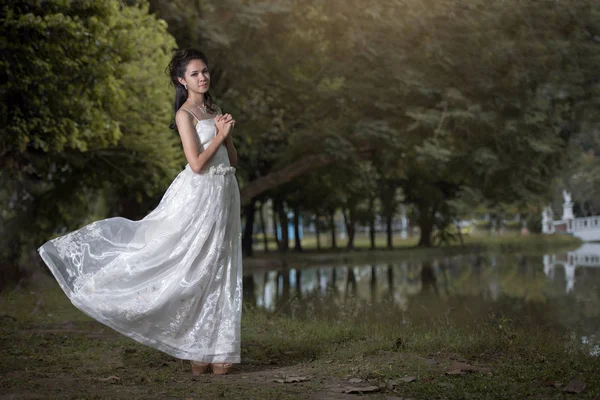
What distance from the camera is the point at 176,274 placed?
24.7ft

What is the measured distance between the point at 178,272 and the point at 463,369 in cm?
246

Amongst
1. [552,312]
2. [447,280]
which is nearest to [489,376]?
[552,312]

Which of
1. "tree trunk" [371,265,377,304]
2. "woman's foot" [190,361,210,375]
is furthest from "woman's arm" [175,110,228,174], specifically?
"tree trunk" [371,265,377,304]

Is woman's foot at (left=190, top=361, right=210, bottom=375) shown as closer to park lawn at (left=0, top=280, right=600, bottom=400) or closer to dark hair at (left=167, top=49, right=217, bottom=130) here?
park lawn at (left=0, top=280, right=600, bottom=400)

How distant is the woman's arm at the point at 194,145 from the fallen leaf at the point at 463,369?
2.61 metres

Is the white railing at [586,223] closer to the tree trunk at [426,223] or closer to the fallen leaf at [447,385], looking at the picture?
the tree trunk at [426,223]

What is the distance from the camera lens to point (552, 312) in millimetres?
15031

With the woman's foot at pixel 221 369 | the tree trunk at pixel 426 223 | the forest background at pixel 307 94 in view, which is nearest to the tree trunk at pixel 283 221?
the tree trunk at pixel 426 223

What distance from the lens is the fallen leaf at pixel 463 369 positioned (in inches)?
271

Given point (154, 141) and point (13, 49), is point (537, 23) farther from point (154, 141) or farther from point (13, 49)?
point (13, 49)

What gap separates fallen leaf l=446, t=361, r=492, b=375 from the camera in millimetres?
6871

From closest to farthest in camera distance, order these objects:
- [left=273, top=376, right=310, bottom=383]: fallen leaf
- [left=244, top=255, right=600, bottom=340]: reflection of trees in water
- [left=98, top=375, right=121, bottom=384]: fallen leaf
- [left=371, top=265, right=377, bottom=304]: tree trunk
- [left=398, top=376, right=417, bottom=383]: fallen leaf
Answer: [left=398, top=376, right=417, bottom=383]: fallen leaf → [left=273, top=376, right=310, bottom=383]: fallen leaf → [left=98, top=375, right=121, bottom=384]: fallen leaf → [left=244, top=255, right=600, bottom=340]: reflection of trees in water → [left=371, top=265, right=377, bottom=304]: tree trunk

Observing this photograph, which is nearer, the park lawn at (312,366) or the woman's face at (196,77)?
the park lawn at (312,366)

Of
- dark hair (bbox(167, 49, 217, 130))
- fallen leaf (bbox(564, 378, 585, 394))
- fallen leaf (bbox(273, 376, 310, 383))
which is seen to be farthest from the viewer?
dark hair (bbox(167, 49, 217, 130))
